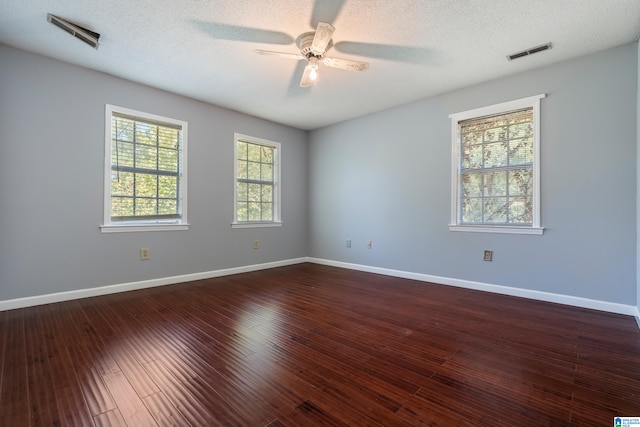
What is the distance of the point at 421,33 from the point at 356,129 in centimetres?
239

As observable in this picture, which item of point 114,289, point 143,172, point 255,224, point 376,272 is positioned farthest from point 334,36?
point 114,289

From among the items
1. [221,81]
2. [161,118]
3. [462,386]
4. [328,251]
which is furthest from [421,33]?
[328,251]

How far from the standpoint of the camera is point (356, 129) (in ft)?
16.2

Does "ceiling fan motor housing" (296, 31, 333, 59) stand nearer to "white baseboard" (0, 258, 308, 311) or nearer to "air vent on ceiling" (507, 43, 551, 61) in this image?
"air vent on ceiling" (507, 43, 551, 61)

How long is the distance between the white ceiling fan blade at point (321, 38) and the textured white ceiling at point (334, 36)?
145 mm

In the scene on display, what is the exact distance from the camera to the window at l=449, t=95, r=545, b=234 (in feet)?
10.7

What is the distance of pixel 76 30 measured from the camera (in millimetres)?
2494

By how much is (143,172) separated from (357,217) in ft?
10.6

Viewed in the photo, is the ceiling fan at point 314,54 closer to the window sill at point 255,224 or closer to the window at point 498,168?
the window at point 498,168

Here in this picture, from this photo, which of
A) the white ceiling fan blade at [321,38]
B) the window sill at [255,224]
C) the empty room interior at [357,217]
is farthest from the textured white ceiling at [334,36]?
the window sill at [255,224]

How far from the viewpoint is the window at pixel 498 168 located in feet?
10.7

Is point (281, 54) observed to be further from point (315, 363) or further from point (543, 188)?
point (543, 188)

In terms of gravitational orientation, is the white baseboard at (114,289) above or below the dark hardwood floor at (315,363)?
above

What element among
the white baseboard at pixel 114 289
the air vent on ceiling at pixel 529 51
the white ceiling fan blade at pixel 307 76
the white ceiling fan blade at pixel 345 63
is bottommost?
the white baseboard at pixel 114 289
